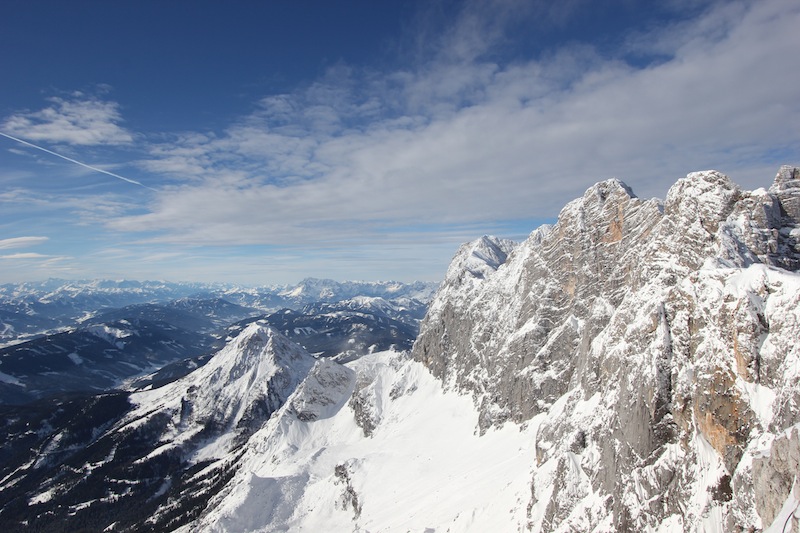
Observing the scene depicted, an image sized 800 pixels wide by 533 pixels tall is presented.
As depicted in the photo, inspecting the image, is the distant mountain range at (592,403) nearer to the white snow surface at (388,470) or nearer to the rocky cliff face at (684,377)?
the rocky cliff face at (684,377)

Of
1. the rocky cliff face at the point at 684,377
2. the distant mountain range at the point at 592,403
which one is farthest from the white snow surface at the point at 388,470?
the rocky cliff face at the point at 684,377

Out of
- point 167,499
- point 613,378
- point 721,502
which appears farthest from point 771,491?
point 167,499

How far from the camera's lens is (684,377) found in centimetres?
4488

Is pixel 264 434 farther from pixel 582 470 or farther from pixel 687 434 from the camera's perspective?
pixel 687 434

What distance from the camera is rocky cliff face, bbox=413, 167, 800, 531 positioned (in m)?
36.2

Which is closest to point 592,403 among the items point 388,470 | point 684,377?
point 684,377

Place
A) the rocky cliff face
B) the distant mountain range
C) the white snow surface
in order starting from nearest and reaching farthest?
the rocky cliff face
the distant mountain range
the white snow surface

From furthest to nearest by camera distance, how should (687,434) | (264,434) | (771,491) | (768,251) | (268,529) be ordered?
1. (264,434)
2. (268,529)
3. (768,251)
4. (687,434)
5. (771,491)

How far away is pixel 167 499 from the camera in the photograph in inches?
7274

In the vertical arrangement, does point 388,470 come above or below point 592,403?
below

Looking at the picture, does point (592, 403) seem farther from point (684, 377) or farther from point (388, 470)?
point (388, 470)

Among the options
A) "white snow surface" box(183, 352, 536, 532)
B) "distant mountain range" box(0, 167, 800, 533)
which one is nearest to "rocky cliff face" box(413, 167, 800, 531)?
"distant mountain range" box(0, 167, 800, 533)

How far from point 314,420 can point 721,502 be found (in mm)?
175795

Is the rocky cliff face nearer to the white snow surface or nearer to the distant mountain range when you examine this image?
the distant mountain range
